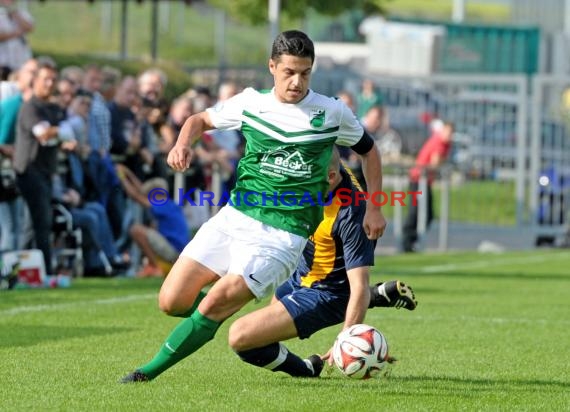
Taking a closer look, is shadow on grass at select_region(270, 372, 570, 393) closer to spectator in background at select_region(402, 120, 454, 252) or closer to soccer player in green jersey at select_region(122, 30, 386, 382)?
soccer player in green jersey at select_region(122, 30, 386, 382)

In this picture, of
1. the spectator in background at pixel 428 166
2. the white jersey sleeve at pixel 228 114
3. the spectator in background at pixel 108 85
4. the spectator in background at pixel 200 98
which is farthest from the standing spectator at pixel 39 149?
the spectator in background at pixel 428 166

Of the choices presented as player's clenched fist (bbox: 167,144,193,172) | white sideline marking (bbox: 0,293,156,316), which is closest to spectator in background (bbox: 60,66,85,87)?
white sideline marking (bbox: 0,293,156,316)

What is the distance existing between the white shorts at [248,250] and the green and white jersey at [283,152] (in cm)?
7

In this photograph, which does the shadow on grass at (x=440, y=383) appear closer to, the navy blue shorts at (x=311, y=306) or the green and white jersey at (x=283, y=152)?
the navy blue shorts at (x=311, y=306)

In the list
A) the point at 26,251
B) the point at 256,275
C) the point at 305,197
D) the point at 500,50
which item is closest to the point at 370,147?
the point at 305,197

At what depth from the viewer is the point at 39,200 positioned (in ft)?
49.7

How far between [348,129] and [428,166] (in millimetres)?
15516

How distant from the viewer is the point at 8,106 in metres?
15.3

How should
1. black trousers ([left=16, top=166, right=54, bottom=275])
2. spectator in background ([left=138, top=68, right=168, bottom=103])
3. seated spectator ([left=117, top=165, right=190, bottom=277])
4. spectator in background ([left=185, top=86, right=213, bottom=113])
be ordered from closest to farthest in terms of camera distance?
black trousers ([left=16, top=166, right=54, bottom=275]) → seated spectator ([left=117, top=165, right=190, bottom=277]) → spectator in background ([left=138, top=68, right=168, bottom=103]) → spectator in background ([left=185, top=86, right=213, bottom=113])

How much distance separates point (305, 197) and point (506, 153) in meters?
18.5

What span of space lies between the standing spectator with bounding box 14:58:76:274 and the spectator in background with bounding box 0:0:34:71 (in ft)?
8.62

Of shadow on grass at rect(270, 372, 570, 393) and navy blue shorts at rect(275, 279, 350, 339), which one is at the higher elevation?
navy blue shorts at rect(275, 279, 350, 339)

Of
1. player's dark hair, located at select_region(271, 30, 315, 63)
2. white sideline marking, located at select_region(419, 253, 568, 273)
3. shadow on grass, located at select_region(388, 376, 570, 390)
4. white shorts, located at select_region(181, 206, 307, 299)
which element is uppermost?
player's dark hair, located at select_region(271, 30, 315, 63)

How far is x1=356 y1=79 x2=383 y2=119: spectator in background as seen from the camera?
23.5 metres
